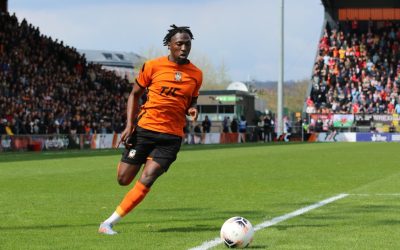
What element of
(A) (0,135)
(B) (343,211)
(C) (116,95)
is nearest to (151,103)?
(B) (343,211)

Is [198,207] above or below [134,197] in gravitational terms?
below

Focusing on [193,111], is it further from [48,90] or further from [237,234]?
[48,90]

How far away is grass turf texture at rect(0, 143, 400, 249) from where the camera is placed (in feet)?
27.6

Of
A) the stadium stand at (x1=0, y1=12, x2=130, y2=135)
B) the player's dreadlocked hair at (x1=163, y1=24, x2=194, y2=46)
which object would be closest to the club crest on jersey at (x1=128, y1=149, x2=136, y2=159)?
the player's dreadlocked hair at (x1=163, y1=24, x2=194, y2=46)

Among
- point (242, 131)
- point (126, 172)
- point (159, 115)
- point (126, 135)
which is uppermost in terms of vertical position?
point (159, 115)

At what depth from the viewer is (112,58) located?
495ft

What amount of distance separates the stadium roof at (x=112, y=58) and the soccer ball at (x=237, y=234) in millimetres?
135424

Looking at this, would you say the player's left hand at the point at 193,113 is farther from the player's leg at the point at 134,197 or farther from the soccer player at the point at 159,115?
the player's leg at the point at 134,197

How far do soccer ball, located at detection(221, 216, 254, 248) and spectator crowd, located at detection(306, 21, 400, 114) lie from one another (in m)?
49.3

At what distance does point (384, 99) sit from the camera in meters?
57.8

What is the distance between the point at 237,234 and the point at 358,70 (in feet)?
180

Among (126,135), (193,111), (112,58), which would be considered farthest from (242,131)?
(112,58)

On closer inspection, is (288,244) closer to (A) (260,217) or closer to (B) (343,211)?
(A) (260,217)

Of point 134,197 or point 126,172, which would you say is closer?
point 134,197
